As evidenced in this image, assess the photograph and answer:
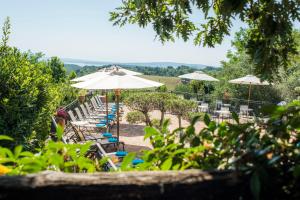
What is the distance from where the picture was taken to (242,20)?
2.55 m

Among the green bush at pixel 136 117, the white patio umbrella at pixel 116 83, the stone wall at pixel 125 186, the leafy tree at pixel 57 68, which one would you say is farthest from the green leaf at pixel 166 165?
the leafy tree at pixel 57 68

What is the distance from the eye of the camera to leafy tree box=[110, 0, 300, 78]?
2.25 metres

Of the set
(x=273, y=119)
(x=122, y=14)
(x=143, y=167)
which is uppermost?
(x=122, y=14)

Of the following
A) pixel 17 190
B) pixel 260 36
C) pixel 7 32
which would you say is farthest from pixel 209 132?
pixel 7 32

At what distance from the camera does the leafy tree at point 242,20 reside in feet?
7.37

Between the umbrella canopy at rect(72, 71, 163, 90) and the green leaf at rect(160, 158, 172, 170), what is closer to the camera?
the green leaf at rect(160, 158, 172, 170)

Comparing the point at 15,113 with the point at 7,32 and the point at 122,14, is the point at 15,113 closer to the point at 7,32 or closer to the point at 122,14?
the point at 7,32

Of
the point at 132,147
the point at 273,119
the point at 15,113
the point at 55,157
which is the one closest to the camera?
the point at 55,157

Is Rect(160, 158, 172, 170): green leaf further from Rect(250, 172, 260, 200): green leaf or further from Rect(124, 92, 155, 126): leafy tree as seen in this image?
Rect(124, 92, 155, 126): leafy tree

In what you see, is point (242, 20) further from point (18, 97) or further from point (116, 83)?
point (116, 83)

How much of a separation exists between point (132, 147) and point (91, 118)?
4.18m

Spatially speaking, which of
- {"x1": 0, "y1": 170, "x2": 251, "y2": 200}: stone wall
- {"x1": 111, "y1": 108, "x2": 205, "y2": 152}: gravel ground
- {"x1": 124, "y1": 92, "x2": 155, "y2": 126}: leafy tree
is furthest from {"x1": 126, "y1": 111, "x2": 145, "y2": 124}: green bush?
{"x1": 0, "y1": 170, "x2": 251, "y2": 200}: stone wall

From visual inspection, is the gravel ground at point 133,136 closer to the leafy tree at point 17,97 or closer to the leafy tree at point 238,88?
the leafy tree at point 17,97

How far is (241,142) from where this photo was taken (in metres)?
1.41
